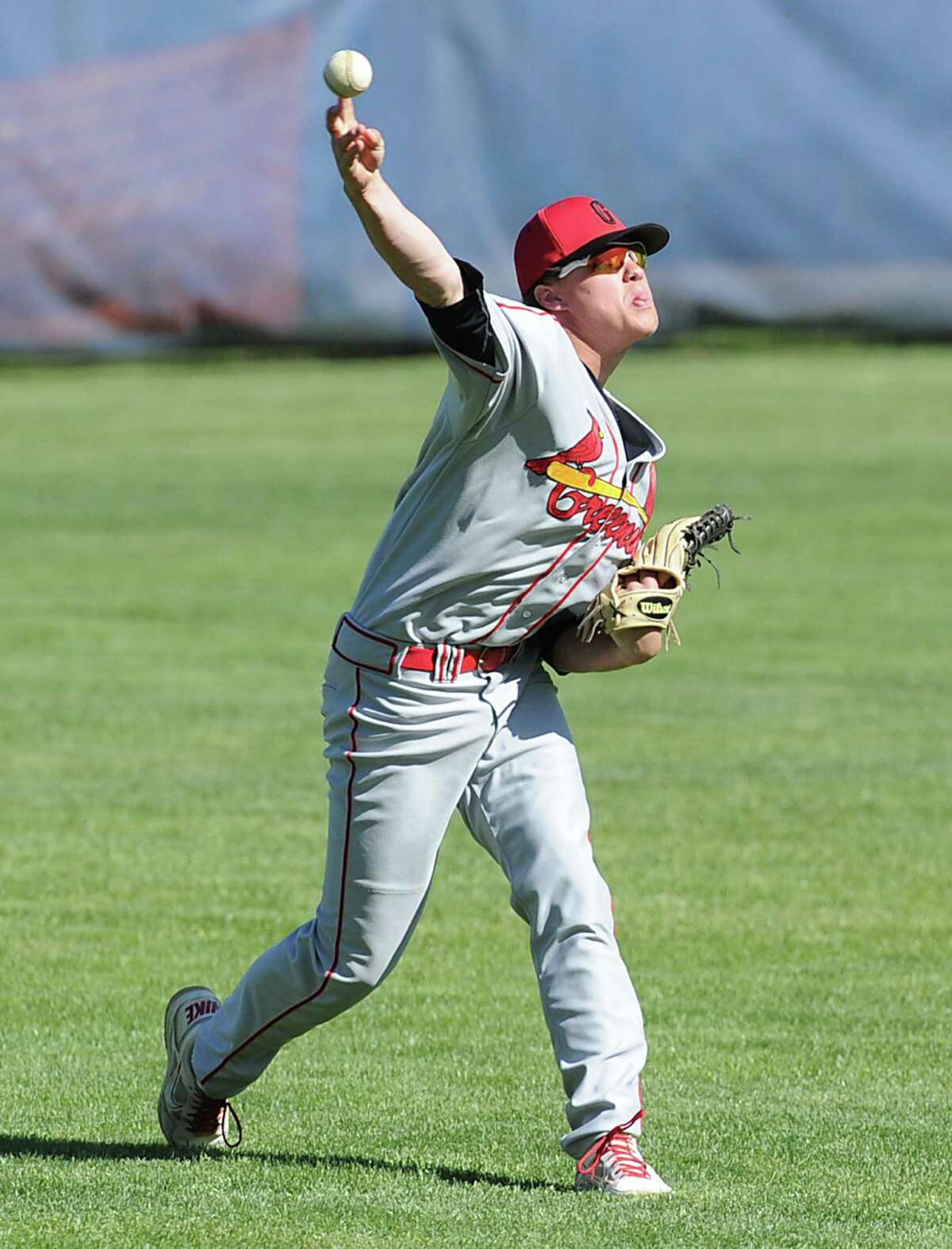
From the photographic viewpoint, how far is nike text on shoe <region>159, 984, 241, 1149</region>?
5105 mm

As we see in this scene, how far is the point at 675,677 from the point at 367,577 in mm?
7760

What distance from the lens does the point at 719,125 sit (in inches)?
882

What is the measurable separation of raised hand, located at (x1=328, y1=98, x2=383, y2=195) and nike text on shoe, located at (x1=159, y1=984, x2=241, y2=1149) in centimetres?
203

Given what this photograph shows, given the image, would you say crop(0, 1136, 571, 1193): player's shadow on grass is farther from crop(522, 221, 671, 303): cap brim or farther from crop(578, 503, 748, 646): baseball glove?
crop(522, 221, 671, 303): cap brim

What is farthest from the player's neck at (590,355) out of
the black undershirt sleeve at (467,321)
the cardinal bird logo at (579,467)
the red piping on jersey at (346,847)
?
the red piping on jersey at (346,847)

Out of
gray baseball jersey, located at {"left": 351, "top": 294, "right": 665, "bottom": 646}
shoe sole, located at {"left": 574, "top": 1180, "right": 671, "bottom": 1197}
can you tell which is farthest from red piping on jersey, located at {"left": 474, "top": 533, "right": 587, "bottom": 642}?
shoe sole, located at {"left": 574, "top": 1180, "right": 671, "bottom": 1197}

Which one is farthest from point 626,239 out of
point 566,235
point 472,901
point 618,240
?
point 472,901

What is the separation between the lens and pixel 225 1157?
200 inches

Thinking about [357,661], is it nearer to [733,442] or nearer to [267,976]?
[267,976]

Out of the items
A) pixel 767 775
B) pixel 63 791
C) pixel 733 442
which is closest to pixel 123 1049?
pixel 63 791

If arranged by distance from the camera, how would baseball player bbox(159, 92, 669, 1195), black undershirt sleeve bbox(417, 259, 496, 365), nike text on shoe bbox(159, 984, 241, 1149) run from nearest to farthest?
black undershirt sleeve bbox(417, 259, 496, 365) → baseball player bbox(159, 92, 669, 1195) → nike text on shoe bbox(159, 984, 241, 1149)

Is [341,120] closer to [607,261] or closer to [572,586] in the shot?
[607,261]

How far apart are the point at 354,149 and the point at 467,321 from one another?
0.40 meters

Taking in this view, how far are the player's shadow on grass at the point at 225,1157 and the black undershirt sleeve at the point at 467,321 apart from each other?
173 centimetres
